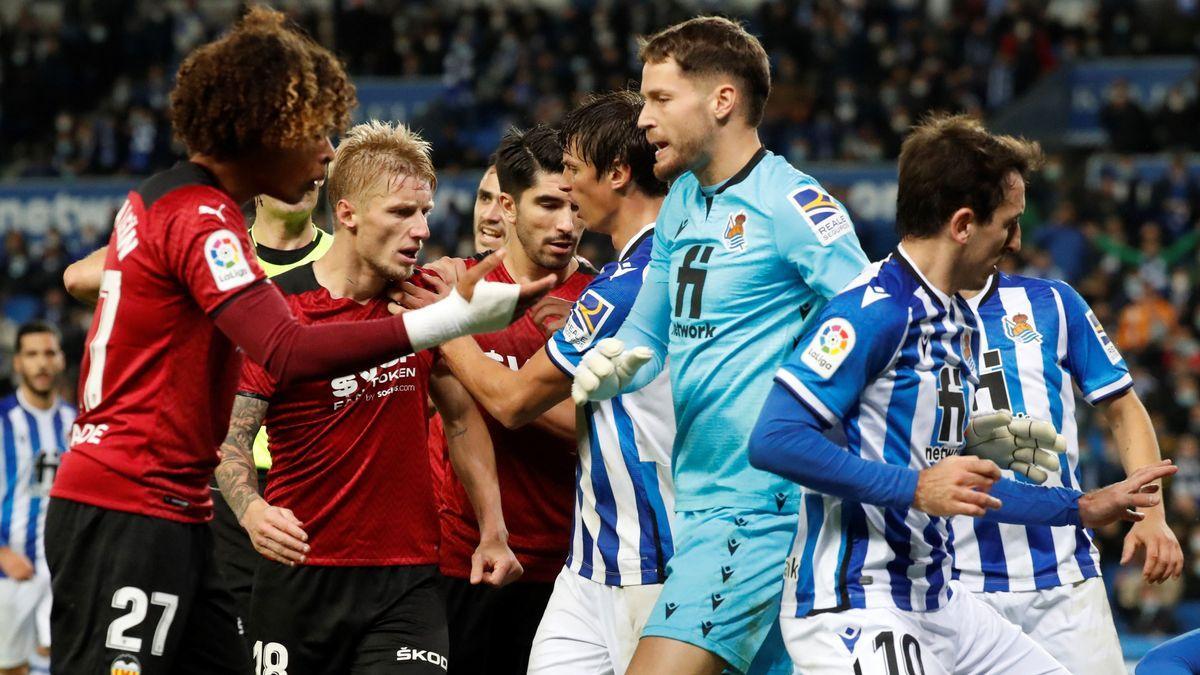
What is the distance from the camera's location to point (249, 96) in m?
4.02

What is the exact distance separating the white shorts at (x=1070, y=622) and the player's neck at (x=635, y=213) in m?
1.93

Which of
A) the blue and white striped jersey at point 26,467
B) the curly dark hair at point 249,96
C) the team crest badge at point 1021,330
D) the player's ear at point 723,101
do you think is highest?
the curly dark hair at point 249,96

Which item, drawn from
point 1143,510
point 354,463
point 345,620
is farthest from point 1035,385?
point 345,620

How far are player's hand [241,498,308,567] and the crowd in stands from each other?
13.6 m

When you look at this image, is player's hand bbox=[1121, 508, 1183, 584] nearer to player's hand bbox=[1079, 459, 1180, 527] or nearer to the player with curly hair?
player's hand bbox=[1079, 459, 1180, 527]

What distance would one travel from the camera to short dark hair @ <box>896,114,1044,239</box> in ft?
14.3

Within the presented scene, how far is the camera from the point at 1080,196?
20453 mm

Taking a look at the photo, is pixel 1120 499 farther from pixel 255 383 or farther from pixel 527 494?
pixel 255 383

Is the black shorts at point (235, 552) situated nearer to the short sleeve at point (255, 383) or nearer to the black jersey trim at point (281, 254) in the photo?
the black jersey trim at point (281, 254)

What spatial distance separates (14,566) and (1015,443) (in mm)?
8720

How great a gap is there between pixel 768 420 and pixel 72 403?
33.5 ft

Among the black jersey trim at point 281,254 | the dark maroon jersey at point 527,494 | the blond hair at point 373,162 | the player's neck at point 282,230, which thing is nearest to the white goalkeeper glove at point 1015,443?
the dark maroon jersey at point 527,494

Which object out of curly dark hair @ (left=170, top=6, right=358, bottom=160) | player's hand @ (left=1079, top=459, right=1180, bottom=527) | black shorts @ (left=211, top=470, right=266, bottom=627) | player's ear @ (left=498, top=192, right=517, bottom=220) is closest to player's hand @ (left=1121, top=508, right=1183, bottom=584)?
player's hand @ (left=1079, top=459, right=1180, bottom=527)

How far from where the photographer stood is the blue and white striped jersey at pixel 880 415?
4.14 meters
